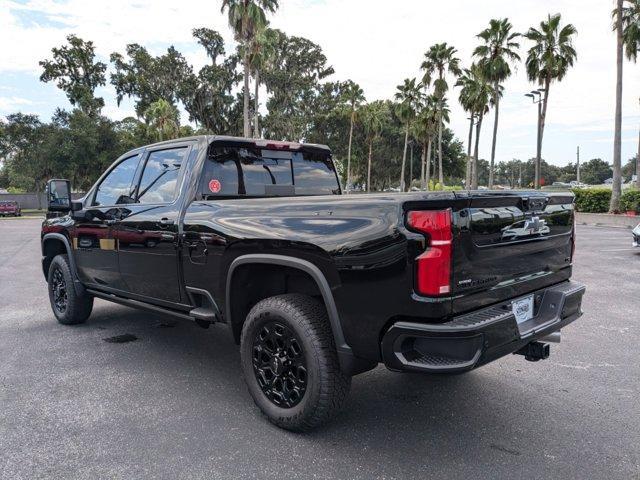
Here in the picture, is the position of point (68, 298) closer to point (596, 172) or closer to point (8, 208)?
point (8, 208)

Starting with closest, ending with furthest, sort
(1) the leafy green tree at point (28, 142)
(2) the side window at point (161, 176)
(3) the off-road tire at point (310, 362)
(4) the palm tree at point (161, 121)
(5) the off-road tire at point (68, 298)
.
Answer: (3) the off-road tire at point (310, 362) → (2) the side window at point (161, 176) → (5) the off-road tire at point (68, 298) → (4) the palm tree at point (161, 121) → (1) the leafy green tree at point (28, 142)

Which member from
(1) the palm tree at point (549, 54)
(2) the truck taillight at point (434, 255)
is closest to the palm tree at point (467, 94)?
(1) the palm tree at point (549, 54)

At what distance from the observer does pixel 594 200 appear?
2661 cm

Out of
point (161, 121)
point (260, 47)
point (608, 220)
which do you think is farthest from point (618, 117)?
point (161, 121)

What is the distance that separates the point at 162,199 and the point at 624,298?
21.0 ft

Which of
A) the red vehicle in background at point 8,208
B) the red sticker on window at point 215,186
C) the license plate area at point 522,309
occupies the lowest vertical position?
the red vehicle in background at point 8,208

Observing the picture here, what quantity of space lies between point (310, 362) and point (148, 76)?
50706 millimetres

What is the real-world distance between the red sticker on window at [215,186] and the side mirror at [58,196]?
2061 millimetres

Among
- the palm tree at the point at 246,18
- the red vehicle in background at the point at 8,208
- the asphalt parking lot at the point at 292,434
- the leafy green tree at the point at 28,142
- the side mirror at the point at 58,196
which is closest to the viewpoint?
the asphalt parking lot at the point at 292,434

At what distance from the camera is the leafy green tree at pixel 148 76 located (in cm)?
4625

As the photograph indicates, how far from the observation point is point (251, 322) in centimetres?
325

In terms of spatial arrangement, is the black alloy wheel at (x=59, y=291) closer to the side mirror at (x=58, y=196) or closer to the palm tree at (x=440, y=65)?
the side mirror at (x=58, y=196)

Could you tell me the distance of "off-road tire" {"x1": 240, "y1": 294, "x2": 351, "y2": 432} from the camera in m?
2.88

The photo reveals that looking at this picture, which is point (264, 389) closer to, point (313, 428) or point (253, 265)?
point (313, 428)
